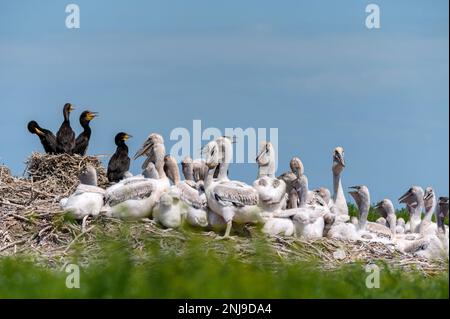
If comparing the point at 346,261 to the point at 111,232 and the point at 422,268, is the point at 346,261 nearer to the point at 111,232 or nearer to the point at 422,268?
the point at 422,268

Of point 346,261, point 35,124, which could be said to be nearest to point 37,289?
point 346,261

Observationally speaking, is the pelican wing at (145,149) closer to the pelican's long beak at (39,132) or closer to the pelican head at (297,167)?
the pelican head at (297,167)

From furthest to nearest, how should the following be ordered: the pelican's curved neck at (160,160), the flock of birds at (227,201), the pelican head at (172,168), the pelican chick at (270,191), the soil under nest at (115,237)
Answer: the pelican head at (172,168) → the pelican's curved neck at (160,160) → the pelican chick at (270,191) → the flock of birds at (227,201) → the soil under nest at (115,237)

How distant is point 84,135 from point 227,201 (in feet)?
20.3

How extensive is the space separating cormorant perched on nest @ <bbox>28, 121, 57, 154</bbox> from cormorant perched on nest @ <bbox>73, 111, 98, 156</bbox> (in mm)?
379

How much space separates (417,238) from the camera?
16953mm

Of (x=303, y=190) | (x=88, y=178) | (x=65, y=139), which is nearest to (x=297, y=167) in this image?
(x=303, y=190)

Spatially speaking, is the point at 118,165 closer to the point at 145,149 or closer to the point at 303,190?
the point at 145,149

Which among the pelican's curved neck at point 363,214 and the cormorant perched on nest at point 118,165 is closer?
the pelican's curved neck at point 363,214

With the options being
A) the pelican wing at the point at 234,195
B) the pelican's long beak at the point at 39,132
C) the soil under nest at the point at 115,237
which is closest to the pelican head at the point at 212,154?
the pelican wing at the point at 234,195

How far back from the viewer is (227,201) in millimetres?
14734

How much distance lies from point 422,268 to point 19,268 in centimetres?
536

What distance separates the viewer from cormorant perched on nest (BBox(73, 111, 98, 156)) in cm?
1998

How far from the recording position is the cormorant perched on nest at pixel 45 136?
20125mm
